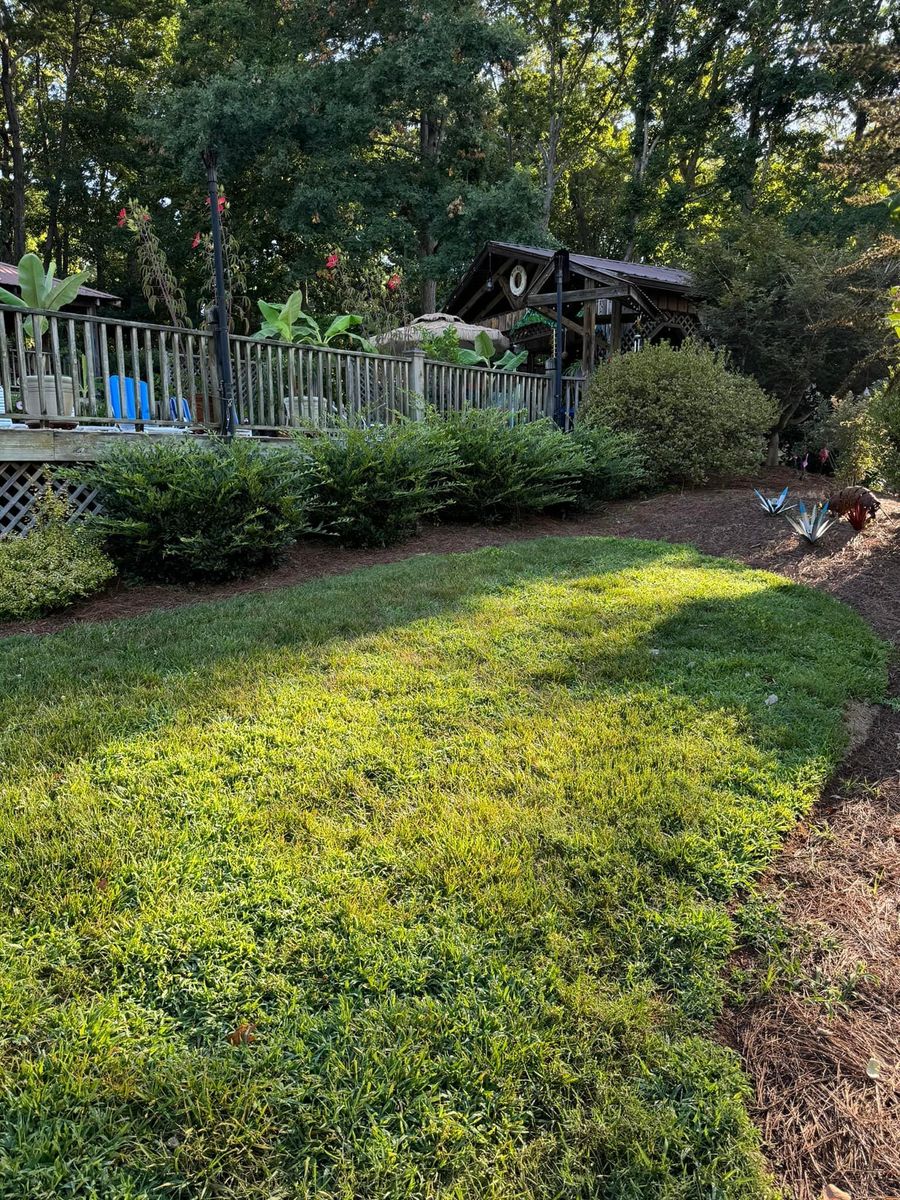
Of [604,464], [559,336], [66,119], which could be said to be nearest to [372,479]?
[604,464]

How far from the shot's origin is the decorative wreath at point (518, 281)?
13.3m

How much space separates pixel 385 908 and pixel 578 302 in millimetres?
11806

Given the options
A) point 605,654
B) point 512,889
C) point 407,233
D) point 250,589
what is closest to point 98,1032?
point 512,889

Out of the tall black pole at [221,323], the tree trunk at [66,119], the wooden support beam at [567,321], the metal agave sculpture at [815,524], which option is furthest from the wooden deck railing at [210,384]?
the tree trunk at [66,119]

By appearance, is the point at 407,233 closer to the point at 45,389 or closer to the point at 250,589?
the point at 45,389

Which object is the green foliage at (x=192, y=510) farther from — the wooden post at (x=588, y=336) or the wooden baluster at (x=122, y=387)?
the wooden post at (x=588, y=336)

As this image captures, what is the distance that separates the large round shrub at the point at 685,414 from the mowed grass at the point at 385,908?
17.5ft

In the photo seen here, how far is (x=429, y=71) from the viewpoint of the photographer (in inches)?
657

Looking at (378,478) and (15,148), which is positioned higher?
(15,148)

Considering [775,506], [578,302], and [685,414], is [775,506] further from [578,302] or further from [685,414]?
[578,302]

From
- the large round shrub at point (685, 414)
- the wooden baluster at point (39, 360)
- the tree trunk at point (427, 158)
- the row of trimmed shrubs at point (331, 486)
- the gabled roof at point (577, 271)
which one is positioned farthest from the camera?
the tree trunk at point (427, 158)

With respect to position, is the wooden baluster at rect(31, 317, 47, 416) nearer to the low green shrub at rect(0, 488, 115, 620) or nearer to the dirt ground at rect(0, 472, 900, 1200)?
the low green shrub at rect(0, 488, 115, 620)

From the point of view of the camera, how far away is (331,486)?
5.87 metres

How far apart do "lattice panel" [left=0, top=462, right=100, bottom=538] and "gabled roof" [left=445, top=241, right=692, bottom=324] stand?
29.4ft
